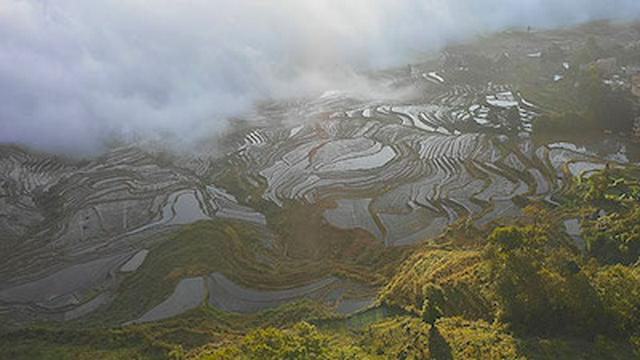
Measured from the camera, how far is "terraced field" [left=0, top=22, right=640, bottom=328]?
30844mm

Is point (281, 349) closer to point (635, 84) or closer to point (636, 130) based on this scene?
point (636, 130)

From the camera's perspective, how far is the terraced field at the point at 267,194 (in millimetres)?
30844

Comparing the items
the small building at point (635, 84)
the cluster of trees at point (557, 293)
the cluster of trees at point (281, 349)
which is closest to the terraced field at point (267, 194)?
the cluster of trees at point (281, 349)

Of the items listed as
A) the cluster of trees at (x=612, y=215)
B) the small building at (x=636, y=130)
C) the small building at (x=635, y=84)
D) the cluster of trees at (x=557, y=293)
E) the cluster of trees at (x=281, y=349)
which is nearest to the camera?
the cluster of trees at (x=281, y=349)

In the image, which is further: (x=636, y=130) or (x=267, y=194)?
(x=636, y=130)

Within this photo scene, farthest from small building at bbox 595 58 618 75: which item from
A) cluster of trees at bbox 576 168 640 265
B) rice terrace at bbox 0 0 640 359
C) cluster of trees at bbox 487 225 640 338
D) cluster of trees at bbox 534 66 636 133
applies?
cluster of trees at bbox 487 225 640 338

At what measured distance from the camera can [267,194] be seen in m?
41.3

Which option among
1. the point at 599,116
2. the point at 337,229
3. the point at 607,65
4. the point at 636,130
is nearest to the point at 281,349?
the point at 337,229

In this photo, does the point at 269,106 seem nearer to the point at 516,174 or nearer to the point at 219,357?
the point at 516,174

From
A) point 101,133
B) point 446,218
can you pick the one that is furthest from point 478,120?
point 101,133

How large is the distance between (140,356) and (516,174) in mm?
30824

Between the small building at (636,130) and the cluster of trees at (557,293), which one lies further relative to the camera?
the small building at (636,130)

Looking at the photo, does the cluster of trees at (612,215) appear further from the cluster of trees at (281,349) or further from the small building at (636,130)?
the cluster of trees at (281,349)

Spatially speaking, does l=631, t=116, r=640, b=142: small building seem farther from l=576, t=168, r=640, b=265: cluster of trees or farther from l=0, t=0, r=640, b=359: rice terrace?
l=576, t=168, r=640, b=265: cluster of trees
